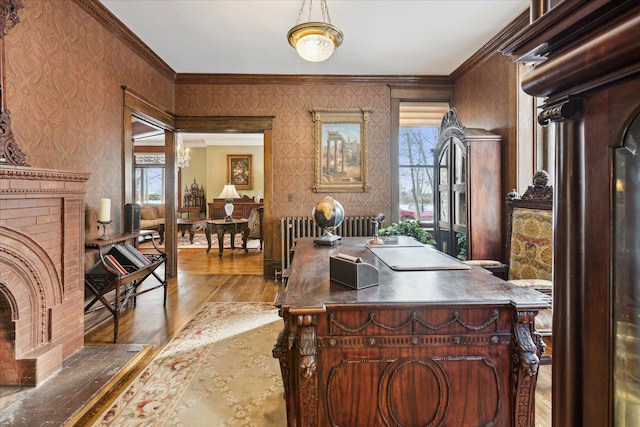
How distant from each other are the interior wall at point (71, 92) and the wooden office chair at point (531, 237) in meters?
3.50

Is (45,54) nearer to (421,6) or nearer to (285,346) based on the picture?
(285,346)

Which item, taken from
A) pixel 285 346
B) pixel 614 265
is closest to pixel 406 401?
pixel 285 346

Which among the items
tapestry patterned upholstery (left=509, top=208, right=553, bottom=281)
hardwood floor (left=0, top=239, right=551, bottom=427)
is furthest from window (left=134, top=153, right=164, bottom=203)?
tapestry patterned upholstery (left=509, top=208, right=553, bottom=281)

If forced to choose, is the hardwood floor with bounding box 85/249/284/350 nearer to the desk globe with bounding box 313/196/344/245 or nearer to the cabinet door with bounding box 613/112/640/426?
the desk globe with bounding box 313/196/344/245

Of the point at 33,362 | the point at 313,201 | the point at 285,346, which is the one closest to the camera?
the point at 285,346

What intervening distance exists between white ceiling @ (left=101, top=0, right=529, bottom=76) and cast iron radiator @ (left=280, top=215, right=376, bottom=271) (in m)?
2.09

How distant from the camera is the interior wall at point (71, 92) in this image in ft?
7.51

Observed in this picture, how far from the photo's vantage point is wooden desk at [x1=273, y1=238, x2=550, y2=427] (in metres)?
1.28

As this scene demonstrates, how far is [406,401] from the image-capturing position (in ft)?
4.32

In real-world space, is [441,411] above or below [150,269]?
below

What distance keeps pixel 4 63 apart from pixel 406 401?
9.75 feet

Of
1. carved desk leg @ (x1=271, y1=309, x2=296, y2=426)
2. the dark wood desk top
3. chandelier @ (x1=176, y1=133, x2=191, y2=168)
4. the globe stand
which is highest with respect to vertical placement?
chandelier @ (x1=176, y1=133, x2=191, y2=168)

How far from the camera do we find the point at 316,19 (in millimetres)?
3287

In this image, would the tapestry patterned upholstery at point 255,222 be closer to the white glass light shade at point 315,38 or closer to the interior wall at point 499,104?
the interior wall at point 499,104
